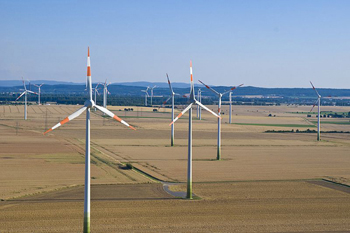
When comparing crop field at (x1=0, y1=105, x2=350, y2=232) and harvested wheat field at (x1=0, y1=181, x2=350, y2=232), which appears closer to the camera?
harvested wheat field at (x1=0, y1=181, x2=350, y2=232)

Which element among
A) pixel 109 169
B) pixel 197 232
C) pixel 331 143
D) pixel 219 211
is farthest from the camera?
pixel 331 143

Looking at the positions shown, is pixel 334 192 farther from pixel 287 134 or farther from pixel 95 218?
pixel 287 134

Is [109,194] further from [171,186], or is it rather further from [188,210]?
[188,210]

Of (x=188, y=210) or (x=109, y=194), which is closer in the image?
(x=188, y=210)

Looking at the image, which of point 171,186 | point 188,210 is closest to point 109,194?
point 171,186

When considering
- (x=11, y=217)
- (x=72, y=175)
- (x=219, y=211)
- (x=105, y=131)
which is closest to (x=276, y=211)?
(x=219, y=211)

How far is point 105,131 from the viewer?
306 feet

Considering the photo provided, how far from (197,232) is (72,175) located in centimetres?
1941

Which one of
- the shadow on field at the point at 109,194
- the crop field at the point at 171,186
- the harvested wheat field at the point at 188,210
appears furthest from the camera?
the shadow on field at the point at 109,194

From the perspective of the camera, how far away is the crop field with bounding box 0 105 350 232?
3038 centimetres

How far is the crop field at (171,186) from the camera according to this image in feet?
99.7

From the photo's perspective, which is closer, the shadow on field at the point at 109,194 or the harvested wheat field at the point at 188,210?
the harvested wheat field at the point at 188,210

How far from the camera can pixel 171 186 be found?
42.0 m

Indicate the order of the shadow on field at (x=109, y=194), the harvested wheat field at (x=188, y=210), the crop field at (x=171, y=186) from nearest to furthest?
the harvested wheat field at (x=188, y=210)
the crop field at (x=171, y=186)
the shadow on field at (x=109, y=194)
